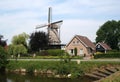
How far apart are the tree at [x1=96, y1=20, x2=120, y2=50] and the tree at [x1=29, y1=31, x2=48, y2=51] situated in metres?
26.1

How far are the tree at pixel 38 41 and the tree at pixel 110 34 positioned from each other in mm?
26136

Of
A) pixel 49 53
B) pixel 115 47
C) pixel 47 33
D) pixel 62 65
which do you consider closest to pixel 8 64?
pixel 62 65

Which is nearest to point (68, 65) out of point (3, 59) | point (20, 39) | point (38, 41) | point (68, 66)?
point (68, 66)

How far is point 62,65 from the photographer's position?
41000 millimetres

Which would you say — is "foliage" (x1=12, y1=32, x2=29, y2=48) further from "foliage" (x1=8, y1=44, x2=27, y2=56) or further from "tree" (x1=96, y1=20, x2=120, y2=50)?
"tree" (x1=96, y1=20, x2=120, y2=50)

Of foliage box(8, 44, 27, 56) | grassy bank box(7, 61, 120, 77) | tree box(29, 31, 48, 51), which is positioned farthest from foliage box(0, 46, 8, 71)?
tree box(29, 31, 48, 51)

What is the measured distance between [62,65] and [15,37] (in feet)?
135

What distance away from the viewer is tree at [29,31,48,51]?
7281cm

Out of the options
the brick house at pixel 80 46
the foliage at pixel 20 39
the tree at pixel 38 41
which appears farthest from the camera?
the foliage at pixel 20 39

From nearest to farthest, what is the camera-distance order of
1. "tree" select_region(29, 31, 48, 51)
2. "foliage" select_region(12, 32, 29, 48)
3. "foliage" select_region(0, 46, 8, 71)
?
"foliage" select_region(0, 46, 8, 71) → "tree" select_region(29, 31, 48, 51) → "foliage" select_region(12, 32, 29, 48)

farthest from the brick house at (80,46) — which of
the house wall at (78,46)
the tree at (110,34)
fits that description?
the tree at (110,34)

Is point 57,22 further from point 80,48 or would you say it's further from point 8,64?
point 8,64

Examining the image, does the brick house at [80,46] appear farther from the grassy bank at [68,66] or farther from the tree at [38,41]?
the grassy bank at [68,66]

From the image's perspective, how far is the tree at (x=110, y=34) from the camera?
91.4m
